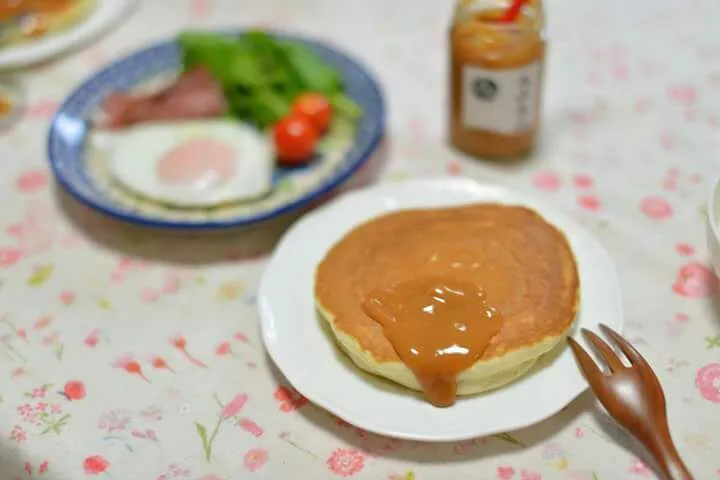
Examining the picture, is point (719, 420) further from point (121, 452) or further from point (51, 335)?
point (51, 335)

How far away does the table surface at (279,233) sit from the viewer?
965mm

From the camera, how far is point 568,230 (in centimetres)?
119

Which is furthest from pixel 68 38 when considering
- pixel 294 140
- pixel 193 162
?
pixel 294 140

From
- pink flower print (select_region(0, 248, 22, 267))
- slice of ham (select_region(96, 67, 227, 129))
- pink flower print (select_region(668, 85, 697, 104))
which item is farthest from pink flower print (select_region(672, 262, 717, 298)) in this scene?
pink flower print (select_region(0, 248, 22, 267))

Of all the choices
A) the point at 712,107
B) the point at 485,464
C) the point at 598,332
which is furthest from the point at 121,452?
the point at 712,107

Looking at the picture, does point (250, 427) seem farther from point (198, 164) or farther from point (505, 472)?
point (198, 164)

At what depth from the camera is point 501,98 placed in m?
1.32

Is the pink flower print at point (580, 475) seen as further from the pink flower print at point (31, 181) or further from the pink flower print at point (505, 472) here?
the pink flower print at point (31, 181)

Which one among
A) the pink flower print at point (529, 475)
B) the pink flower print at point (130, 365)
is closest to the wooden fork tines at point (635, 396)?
the pink flower print at point (529, 475)

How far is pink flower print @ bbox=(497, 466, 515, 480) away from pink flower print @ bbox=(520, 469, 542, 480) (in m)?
0.01

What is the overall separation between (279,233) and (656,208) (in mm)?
640

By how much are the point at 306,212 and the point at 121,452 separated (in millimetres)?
513

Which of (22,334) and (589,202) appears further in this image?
(589,202)

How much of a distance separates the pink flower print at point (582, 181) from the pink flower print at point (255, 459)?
738 mm
